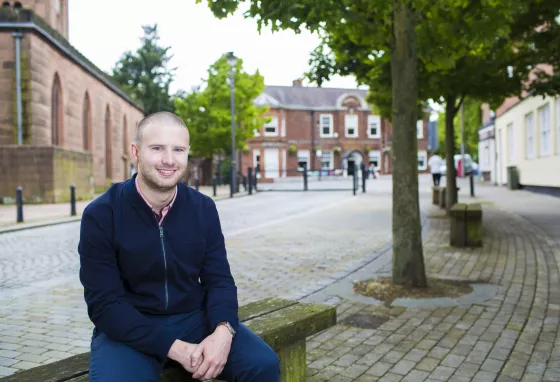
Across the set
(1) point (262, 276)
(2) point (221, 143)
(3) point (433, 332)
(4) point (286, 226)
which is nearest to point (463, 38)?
(3) point (433, 332)

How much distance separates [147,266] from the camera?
2.23 m

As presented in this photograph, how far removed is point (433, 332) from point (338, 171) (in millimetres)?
51212

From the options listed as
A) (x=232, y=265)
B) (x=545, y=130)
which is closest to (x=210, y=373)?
(x=232, y=265)

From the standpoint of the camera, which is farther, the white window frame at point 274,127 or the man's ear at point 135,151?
the white window frame at point 274,127

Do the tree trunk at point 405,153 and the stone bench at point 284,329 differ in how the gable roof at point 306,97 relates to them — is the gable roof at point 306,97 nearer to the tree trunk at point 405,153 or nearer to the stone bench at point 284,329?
the tree trunk at point 405,153

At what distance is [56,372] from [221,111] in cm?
3754

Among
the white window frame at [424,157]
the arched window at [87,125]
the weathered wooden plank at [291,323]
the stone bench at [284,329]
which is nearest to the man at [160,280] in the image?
the stone bench at [284,329]

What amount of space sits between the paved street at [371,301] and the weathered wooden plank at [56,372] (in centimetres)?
173

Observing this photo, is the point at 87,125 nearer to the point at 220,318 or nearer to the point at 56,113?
the point at 56,113

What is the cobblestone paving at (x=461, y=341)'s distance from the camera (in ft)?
11.8

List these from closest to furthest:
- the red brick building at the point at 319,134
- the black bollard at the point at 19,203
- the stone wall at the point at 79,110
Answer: the black bollard at the point at 19,203 → the stone wall at the point at 79,110 → the red brick building at the point at 319,134

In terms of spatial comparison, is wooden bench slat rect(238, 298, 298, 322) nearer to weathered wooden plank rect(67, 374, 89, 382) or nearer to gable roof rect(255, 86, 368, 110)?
weathered wooden plank rect(67, 374, 89, 382)

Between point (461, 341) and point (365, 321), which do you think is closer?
point (461, 341)

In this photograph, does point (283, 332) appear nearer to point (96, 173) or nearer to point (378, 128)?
point (96, 173)
